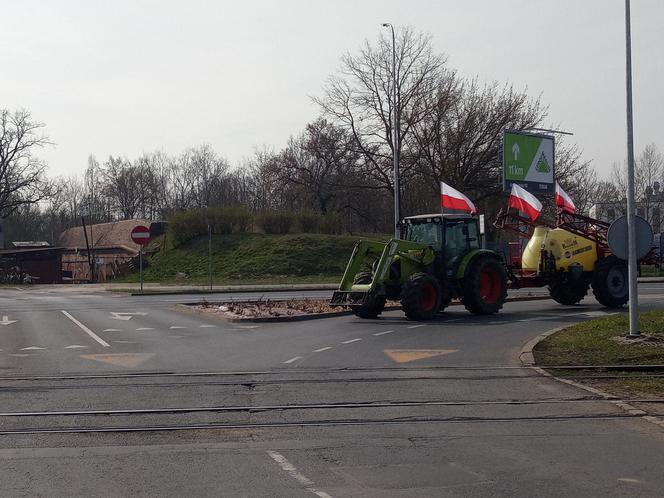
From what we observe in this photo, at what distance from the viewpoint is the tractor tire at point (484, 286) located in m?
21.1

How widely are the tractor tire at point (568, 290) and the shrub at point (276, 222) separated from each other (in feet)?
104

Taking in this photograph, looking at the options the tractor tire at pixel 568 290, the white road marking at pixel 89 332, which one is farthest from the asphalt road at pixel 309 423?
the tractor tire at pixel 568 290

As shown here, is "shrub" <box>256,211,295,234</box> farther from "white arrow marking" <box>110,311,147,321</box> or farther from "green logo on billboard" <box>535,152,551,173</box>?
"white arrow marking" <box>110,311,147,321</box>

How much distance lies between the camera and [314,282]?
136ft

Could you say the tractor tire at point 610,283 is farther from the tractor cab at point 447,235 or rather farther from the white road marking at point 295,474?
the white road marking at point 295,474

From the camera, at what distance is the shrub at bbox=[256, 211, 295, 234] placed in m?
54.6

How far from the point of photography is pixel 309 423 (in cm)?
886

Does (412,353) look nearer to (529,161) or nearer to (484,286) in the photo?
(484,286)

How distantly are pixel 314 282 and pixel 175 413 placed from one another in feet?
105

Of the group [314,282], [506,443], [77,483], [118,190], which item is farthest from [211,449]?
[118,190]

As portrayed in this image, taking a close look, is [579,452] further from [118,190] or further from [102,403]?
[118,190]

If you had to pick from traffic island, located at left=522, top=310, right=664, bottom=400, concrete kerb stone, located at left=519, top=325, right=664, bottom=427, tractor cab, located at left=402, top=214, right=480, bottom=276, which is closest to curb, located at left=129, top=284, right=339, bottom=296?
tractor cab, located at left=402, top=214, right=480, bottom=276

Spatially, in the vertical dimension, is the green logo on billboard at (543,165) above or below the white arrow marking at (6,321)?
above

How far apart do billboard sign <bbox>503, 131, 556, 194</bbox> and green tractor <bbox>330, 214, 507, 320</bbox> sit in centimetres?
1507
